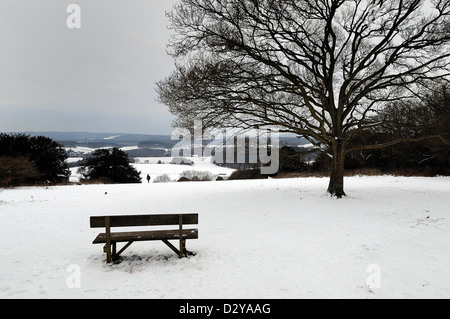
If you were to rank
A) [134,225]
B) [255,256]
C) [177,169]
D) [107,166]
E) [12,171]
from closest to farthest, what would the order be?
[134,225] < [255,256] < [12,171] < [107,166] < [177,169]

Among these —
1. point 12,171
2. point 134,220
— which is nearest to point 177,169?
point 12,171

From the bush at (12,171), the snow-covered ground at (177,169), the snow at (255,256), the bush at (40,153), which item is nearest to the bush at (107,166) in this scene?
the bush at (40,153)

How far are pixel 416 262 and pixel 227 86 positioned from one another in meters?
8.89

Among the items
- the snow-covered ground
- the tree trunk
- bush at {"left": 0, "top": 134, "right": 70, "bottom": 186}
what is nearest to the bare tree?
the tree trunk

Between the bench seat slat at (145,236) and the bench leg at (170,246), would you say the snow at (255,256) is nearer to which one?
the bench leg at (170,246)

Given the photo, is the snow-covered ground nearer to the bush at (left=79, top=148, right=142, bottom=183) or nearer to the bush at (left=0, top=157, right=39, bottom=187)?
the bush at (left=79, top=148, right=142, bottom=183)

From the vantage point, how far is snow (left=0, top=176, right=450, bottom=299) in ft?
14.4

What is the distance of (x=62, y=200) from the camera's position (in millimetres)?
13242

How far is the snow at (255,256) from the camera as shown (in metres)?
4.38

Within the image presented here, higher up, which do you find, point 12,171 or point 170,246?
point 12,171

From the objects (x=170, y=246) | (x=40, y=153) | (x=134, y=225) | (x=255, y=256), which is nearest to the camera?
(x=134, y=225)

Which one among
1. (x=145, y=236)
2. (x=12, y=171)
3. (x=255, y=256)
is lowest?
(x=255, y=256)

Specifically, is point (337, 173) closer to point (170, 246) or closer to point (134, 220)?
point (170, 246)

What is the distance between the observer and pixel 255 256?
19.0 ft
